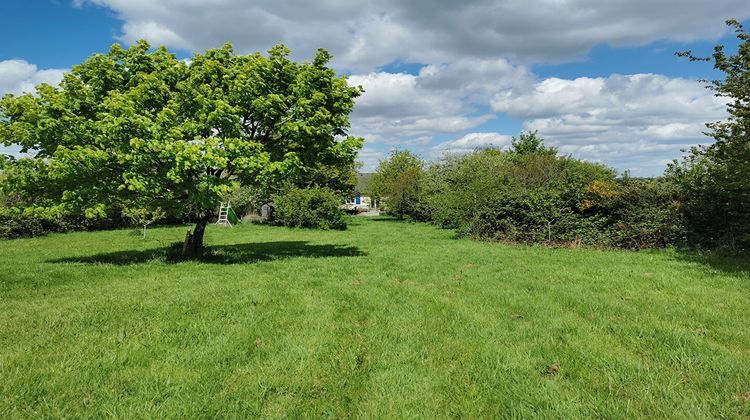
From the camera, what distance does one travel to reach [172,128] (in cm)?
1071

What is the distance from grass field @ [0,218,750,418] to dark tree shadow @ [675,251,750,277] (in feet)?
0.54

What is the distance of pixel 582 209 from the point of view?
640 inches

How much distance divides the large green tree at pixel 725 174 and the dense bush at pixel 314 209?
732 inches

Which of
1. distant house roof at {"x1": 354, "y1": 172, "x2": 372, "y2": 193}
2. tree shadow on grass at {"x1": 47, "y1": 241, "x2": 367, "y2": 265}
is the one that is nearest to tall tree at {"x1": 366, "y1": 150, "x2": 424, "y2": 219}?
distant house roof at {"x1": 354, "y1": 172, "x2": 372, "y2": 193}

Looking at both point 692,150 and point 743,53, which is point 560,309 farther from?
point 692,150

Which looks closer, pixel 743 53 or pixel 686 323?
pixel 686 323

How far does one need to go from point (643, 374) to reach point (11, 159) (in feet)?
48.0

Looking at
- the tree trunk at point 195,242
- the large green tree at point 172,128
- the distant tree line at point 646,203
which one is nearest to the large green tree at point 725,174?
the distant tree line at point 646,203

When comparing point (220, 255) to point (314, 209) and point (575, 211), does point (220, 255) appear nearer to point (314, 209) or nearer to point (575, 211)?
point (575, 211)

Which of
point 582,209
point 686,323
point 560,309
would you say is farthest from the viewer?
point 582,209

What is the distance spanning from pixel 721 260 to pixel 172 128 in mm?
15454

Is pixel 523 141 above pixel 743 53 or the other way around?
above

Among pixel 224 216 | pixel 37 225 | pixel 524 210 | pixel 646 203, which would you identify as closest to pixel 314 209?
pixel 224 216

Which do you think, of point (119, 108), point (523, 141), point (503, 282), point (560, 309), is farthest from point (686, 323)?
point (523, 141)
